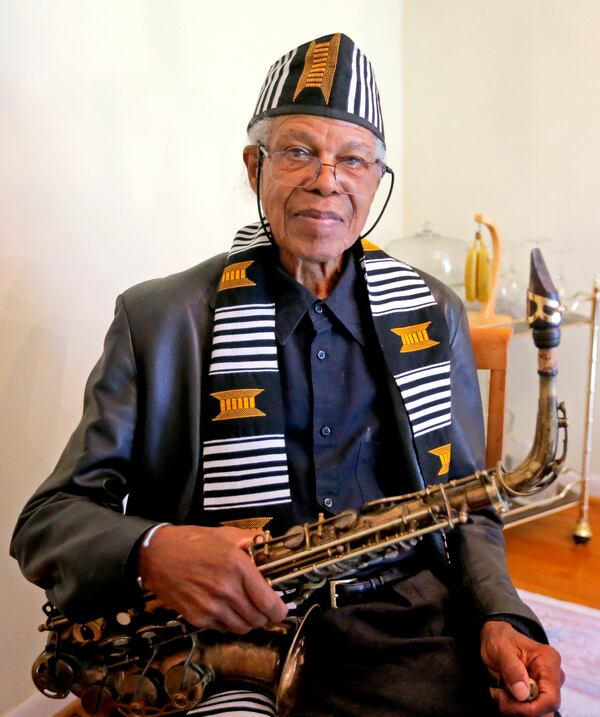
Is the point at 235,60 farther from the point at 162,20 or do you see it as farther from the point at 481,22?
the point at 481,22

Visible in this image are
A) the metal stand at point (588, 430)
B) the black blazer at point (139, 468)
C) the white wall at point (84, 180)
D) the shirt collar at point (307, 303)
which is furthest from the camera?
the metal stand at point (588, 430)

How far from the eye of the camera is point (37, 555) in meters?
1.10

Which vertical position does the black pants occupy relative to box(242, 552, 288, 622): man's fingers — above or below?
below

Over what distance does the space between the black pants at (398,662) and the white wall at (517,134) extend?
76.8 inches

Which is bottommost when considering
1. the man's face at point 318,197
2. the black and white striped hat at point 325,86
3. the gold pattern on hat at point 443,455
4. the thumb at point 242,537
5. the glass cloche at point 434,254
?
the gold pattern on hat at point 443,455

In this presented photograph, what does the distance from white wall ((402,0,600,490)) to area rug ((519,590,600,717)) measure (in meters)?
0.88

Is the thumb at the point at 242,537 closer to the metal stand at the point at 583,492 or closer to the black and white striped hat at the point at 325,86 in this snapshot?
the black and white striped hat at the point at 325,86

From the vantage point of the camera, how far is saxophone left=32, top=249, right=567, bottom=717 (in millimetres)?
1080

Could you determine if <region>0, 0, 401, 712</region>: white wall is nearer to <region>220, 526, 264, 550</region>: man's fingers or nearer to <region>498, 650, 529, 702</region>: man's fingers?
<region>220, 526, 264, 550</region>: man's fingers

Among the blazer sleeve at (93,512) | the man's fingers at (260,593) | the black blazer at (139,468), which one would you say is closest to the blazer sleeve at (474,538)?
the black blazer at (139,468)

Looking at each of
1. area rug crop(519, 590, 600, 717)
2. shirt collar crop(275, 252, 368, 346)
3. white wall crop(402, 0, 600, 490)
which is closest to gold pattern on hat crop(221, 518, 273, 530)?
shirt collar crop(275, 252, 368, 346)

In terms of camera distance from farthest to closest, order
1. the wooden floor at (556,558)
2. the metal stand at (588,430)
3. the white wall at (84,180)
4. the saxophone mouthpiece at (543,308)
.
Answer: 1. the metal stand at (588,430)
2. the wooden floor at (556,558)
3. the white wall at (84,180)
4. the saxophone mouthpiece at (543,308)

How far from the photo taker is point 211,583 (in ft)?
3.27

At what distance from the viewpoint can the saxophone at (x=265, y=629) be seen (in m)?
1.08
